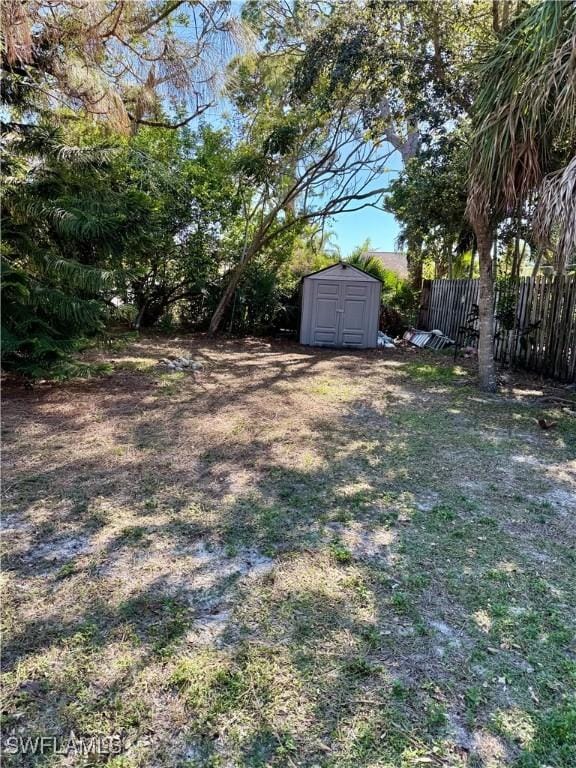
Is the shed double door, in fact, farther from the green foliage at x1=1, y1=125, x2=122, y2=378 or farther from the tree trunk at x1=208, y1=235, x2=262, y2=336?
the green foliage at x1=1, y1=125, x2=122, y2=378

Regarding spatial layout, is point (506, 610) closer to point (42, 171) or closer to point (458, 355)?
point (42, 171)

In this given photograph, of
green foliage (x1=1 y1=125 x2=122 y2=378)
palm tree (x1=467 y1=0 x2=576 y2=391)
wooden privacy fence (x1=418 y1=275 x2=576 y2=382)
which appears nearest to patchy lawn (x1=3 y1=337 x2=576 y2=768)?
green foliage (x1=1 y1=125 x2=122 y2=378)

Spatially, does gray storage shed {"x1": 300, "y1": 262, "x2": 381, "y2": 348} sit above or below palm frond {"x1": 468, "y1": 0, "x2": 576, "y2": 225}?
below

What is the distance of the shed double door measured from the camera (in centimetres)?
1073

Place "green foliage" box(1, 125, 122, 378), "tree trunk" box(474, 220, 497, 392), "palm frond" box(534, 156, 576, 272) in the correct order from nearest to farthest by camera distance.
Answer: "palm frond" box(534, 156, 576, 272)
"green foliage" box(1, 125, 122, 378)
"tree trunk" box(474, 220, 497, 392)

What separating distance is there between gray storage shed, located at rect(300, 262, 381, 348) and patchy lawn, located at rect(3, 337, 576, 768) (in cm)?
675

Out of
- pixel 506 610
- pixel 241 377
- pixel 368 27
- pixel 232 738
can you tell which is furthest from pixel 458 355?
pixel 232 738

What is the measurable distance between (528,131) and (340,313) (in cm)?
633

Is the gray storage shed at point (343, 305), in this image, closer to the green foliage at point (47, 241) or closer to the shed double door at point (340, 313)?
the shed double door at point (340, 313)

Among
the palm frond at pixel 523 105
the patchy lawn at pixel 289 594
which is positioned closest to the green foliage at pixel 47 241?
the patchy lawn at pixel 289 594

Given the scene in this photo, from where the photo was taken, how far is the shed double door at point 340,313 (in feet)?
35.2

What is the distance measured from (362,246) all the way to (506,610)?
12031 millimetres

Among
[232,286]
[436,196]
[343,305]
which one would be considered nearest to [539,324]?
[436,196]

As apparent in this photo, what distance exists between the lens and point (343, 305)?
35.3 feet
